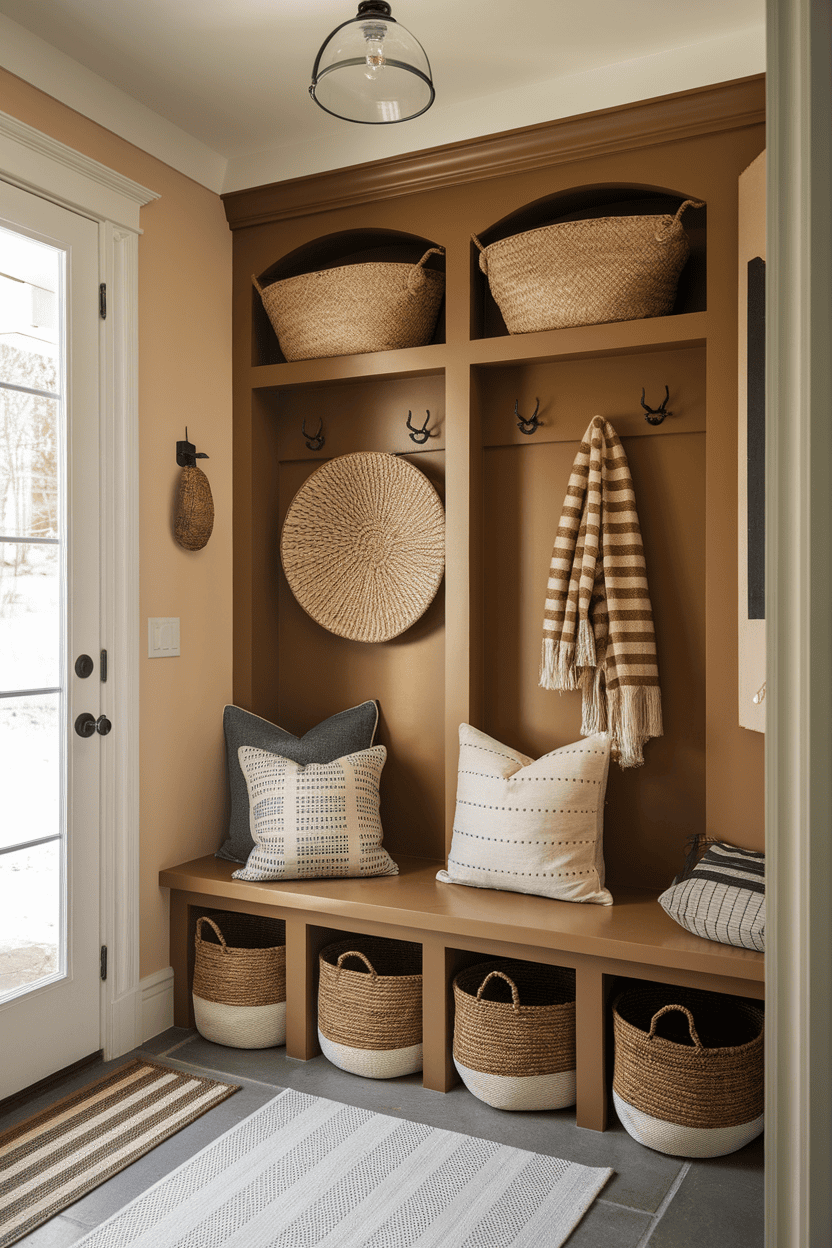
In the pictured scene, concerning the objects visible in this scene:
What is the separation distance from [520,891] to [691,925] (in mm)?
483

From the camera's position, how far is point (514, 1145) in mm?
2123

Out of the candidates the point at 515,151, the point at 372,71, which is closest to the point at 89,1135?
the point at 372,71

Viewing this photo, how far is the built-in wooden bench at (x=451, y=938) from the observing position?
6.93 feet

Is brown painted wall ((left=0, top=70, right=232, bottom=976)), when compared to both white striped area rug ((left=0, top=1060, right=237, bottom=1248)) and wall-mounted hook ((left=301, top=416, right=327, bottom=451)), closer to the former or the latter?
wall-mounted hook ((left=301, top=416, right=327, bottom=451))

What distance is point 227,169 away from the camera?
2.92 m

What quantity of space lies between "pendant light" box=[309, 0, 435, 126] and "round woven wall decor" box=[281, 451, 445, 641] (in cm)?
108

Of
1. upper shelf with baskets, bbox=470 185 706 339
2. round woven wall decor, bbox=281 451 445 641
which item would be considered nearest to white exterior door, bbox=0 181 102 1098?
round woven wall decor, bbox=281 451 445 641

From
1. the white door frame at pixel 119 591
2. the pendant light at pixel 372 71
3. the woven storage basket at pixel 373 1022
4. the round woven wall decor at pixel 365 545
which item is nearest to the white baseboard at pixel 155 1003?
the white door frame at pixel 119 591

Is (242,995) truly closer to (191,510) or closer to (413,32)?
(191,510)

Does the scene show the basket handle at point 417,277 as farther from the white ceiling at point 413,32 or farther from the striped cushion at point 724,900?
the striped cushion at point 724,900

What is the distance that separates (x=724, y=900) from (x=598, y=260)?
5.34 ft

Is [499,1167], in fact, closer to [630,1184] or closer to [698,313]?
[630,1184]

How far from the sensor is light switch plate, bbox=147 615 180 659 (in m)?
2.66

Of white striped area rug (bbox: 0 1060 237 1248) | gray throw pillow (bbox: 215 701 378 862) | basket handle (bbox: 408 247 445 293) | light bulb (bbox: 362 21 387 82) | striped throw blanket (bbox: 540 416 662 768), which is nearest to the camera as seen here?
light bulb (bbox: 362 21 387 82)
